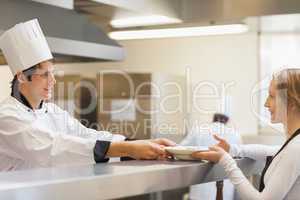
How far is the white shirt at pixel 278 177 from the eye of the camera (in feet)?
4.24

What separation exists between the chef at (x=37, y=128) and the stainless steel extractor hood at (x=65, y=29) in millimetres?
111

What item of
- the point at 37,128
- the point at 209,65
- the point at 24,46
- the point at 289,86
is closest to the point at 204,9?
the point at 289,86

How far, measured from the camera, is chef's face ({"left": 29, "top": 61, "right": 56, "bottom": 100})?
1626mm

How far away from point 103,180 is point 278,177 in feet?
1.72

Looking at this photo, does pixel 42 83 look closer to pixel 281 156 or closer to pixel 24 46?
pixel 24 46

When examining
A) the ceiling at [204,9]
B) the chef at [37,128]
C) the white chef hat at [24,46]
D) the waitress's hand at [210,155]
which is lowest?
the waitress's hand at [210,155]

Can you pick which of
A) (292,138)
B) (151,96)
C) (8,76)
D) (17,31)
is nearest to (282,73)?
(292,138)

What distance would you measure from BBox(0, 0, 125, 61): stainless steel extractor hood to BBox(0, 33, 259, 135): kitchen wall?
285 cm

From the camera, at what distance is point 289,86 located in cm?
138

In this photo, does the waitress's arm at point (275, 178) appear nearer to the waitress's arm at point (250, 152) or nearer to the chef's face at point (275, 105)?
the chef's face at point (275, 105)

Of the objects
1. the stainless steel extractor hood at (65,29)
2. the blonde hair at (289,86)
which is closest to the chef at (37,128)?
the stainless steel extractor hood at (65,29)

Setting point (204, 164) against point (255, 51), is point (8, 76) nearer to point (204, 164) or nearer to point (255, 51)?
point (204, 164)

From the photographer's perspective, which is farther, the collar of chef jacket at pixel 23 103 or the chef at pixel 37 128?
the collar of chef jacket at pixel 23 103

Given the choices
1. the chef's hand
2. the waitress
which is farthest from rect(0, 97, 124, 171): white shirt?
the waitress
